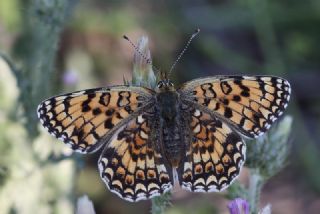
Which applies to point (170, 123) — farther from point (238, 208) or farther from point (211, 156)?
point (238, 208)

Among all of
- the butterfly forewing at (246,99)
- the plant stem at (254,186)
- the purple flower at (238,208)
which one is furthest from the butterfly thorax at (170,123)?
the plant stem at (254,186)

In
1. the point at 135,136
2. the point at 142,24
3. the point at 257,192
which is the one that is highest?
the point at 142,24

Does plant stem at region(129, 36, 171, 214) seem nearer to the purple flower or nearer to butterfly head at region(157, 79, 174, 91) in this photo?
butterfly head at region(157, 79, 174, 91)

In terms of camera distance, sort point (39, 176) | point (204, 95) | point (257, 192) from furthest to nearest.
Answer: point (39, 176) → point (257, 192) → point (204, 95)

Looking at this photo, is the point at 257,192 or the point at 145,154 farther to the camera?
the point at 257,192

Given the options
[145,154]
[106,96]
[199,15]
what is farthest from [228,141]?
[199,15]

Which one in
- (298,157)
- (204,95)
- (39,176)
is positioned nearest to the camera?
(204,95)

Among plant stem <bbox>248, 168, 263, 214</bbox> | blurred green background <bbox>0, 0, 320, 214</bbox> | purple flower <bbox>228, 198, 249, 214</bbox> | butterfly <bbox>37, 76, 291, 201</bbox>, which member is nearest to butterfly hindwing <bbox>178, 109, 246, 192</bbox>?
butterfly <bbox>37, 76, 291, 201</bbox>

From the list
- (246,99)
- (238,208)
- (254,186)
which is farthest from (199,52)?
(238,208)

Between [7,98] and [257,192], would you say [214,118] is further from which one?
[7,98]
